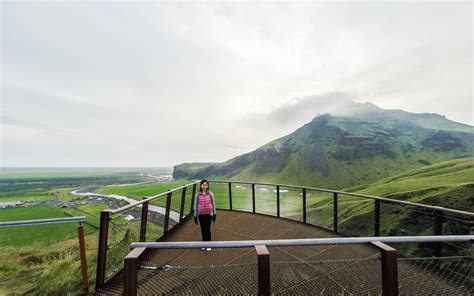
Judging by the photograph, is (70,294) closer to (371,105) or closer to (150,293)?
(150,293)

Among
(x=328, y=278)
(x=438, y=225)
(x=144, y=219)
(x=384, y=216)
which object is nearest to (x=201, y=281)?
(x=328, y=278)

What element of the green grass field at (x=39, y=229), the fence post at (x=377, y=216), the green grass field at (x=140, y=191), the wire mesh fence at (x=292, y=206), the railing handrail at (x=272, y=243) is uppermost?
the railing handrail at (x=272, y=243)

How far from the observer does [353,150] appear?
11556 cm

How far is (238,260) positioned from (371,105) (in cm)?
20561

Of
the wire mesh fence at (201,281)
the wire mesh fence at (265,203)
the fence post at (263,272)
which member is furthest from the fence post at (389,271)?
the wire mesh fence at (265,203)

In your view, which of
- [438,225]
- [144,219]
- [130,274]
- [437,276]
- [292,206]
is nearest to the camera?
[130,274]

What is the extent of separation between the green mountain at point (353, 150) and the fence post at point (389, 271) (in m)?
97.3

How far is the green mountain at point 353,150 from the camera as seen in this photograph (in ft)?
330

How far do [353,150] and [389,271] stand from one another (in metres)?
126

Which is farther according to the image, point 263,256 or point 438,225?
point 438,225

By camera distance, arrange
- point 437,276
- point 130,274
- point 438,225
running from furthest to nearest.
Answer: point 438,225 < point 437,276 < point 130,274

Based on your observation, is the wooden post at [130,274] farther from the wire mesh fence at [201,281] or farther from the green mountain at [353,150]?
the green mountain at [353,150]

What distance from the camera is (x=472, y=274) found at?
8.14 ft

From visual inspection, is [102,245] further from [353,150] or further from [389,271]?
[353,150]
